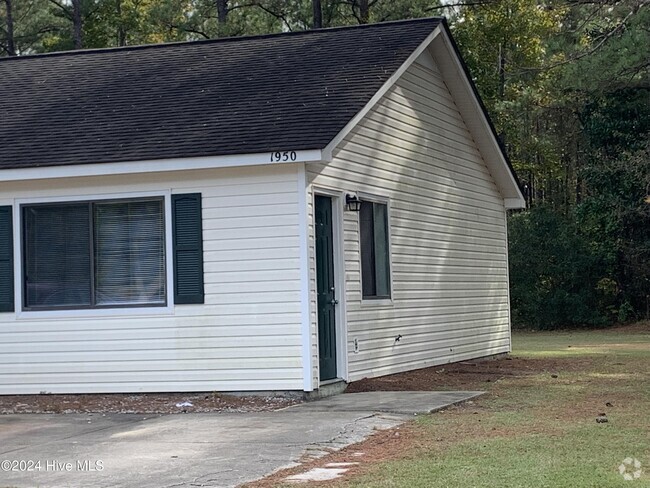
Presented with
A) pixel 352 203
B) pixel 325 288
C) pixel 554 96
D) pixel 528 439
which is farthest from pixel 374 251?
pixel 554 96

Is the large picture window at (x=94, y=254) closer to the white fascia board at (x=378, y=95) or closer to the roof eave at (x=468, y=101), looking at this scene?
the white fascia board at (x=378, y=95)

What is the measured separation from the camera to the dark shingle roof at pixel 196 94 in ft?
39.4

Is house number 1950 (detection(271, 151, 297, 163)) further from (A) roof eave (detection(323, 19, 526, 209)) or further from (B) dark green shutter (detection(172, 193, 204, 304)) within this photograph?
(A) roof eave (detection(323, 19, 526, 209))

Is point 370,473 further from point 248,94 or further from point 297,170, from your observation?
point 248,94

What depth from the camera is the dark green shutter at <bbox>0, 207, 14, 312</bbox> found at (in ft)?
41.5

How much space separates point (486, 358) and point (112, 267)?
760 cm

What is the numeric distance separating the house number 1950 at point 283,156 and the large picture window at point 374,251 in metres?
2.37

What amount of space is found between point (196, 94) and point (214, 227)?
2366 mm

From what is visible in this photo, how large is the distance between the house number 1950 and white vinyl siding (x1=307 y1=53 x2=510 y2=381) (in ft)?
2.07

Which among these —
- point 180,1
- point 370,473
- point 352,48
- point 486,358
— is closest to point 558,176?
point 180,1

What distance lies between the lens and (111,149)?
40.1 ft

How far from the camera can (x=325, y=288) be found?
41.0 feet

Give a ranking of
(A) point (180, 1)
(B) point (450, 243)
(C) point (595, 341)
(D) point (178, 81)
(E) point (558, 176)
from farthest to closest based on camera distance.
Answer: (E) point (558, 176), (A) point (180, 1), (C) point (595, 341), (B) point (450, 243), (D) point (178, 81)

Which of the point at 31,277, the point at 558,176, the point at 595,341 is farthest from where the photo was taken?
the point at 558,176
